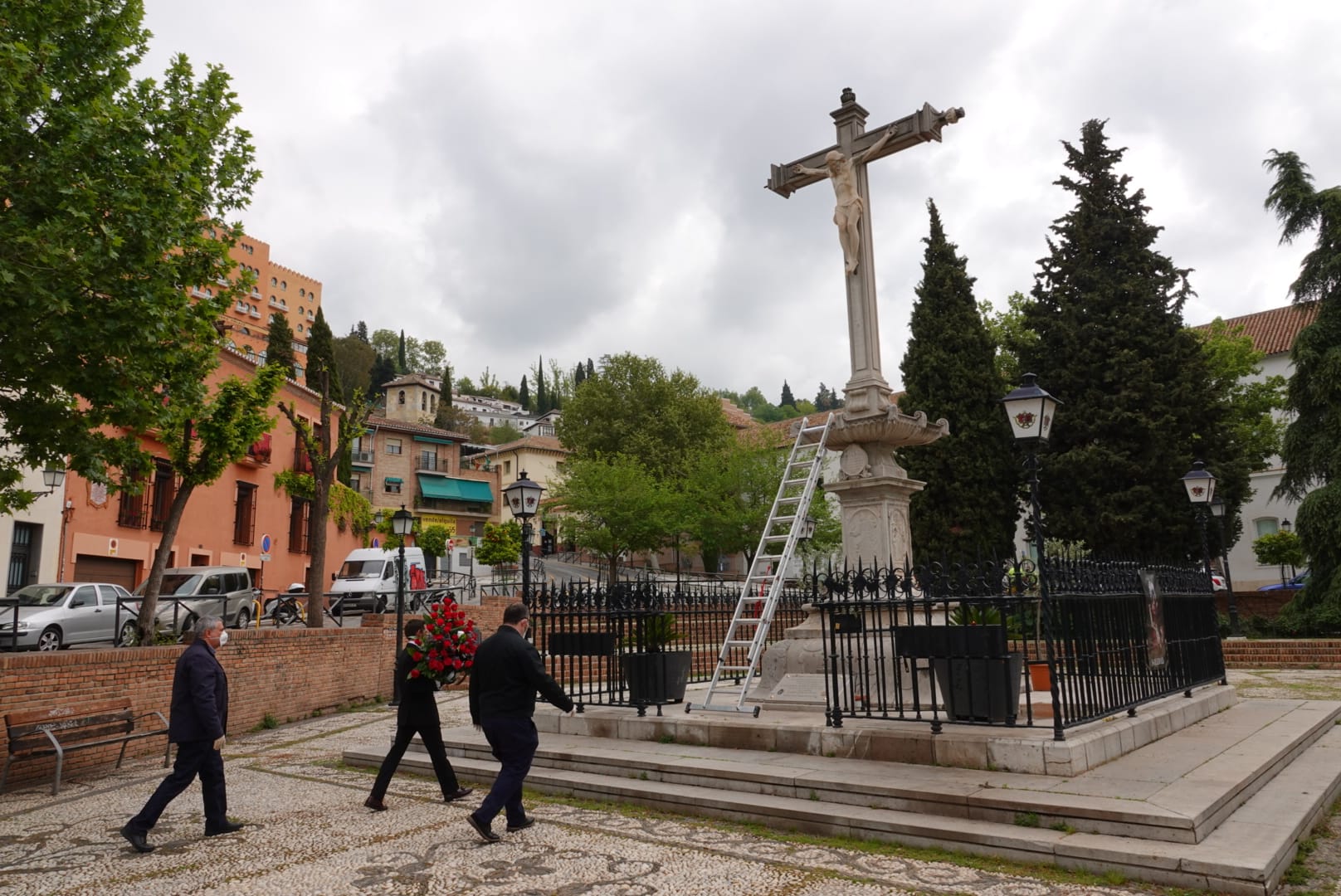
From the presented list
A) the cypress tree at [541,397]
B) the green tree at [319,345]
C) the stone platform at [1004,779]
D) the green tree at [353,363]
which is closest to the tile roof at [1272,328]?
→ the stone platform at [1004,779]

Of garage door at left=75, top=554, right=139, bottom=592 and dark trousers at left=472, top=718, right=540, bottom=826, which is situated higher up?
garage door at left=75, top=554, right=139, bottom=592

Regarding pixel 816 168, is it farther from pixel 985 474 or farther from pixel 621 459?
pixel 621 459

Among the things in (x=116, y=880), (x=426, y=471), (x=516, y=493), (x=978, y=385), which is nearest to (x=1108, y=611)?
(x=516, y=493)

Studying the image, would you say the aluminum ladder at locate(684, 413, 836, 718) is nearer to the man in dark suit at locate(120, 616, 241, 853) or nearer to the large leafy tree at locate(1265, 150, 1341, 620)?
the man in dark suit at locate(120, 616, 241, 853)

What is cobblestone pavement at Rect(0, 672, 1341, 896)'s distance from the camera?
517 centimetres

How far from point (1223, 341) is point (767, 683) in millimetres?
30483

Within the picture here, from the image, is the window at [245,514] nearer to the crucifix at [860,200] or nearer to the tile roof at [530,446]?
the crucifix at [860,200]

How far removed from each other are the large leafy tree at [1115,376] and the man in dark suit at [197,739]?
83.6 ft

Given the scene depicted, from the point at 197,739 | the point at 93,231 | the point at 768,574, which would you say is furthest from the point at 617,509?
the point at 197,739

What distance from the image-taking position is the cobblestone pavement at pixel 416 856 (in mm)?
Result: 5172

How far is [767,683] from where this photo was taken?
35.2 feet

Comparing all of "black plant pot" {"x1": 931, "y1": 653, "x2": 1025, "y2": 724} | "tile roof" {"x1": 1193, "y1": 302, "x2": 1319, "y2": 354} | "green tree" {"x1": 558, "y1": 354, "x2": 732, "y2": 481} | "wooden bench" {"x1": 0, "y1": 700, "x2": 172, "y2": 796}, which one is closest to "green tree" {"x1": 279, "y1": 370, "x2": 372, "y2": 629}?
"wooden bench" {"x1": 0, "y1": 700, "x2": 172, "y2": 796}

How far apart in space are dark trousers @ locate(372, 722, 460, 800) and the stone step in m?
0.86

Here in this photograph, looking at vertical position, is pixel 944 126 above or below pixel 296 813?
above
